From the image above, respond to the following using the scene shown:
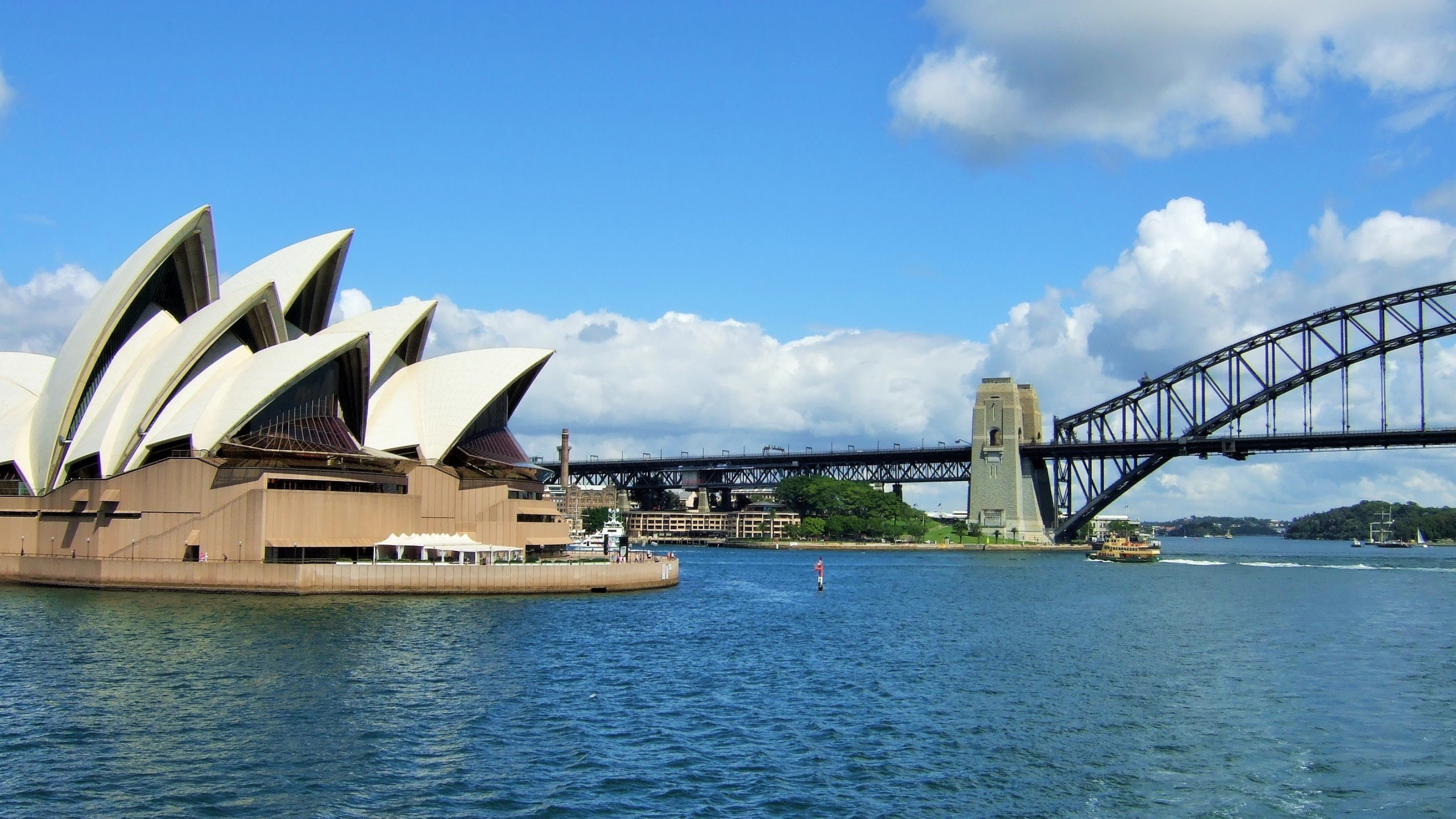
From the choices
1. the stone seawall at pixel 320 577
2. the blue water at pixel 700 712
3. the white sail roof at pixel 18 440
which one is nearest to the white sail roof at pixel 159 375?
the white sail roof at pixel 18 440

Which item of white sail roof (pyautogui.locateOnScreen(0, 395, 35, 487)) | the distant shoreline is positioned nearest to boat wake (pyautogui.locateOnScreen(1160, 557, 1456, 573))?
the distant shoreline

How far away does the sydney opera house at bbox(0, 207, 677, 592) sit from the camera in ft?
170

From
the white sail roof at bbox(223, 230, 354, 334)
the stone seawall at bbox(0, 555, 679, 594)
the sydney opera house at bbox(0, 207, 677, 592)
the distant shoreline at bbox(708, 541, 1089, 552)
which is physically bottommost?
the distant shoreline at bbox(708, 541, 1089, 552)

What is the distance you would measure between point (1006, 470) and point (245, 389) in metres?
86.3

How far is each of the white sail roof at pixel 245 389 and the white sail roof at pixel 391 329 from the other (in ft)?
17.5

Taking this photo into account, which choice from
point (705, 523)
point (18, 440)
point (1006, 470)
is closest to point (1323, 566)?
point (1006, 470)

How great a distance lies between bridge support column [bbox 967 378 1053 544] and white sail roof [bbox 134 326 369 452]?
266ft

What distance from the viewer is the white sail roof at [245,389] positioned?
53.3m

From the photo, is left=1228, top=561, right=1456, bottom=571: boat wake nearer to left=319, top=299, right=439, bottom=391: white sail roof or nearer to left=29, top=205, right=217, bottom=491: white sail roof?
left=319, top=299, right=439, bottom=391: white sail roof

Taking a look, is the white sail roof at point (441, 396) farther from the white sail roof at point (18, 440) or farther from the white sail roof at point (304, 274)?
the white sail roof at point (18, 440)

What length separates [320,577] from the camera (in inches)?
1950

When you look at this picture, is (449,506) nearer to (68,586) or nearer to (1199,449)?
(68,586)

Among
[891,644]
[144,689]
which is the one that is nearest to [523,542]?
[891,644]

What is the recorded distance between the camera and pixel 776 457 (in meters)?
165
